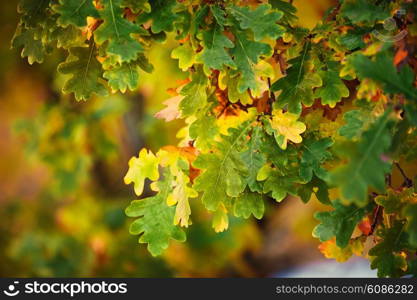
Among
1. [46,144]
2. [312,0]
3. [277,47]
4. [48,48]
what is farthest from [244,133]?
[46,144]

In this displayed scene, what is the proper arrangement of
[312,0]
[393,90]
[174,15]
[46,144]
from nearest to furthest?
[393,90]
[174,15]
[312,0]
[46,144]

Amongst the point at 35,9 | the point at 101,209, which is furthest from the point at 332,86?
the point at 101,209

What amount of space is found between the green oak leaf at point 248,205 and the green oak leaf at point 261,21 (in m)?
0.41

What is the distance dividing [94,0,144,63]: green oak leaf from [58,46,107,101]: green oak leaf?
0.15 m

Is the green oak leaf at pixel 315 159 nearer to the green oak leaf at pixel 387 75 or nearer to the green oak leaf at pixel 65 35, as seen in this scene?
the green oak leaf at pixel 387 75

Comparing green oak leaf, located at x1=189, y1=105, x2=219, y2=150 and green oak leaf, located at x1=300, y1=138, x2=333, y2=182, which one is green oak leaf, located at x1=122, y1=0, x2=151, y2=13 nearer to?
green oak leaf, located at x1=189, y1=105, x2=219, y2=150

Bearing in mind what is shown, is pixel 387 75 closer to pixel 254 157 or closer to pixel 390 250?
pixel 254 157

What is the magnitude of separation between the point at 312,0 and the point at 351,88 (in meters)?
1.20

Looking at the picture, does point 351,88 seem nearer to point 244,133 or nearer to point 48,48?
point 244,133

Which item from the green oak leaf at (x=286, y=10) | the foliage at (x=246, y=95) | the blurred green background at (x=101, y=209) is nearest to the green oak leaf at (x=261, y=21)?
the foliage at (x=246, y=95)

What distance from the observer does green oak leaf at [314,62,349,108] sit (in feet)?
4.92

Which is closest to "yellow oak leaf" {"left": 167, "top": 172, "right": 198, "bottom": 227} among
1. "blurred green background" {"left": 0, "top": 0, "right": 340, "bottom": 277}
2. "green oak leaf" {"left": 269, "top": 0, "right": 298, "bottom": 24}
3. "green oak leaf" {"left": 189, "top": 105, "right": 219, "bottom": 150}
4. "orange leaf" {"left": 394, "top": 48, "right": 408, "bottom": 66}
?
"green oak leaf" {"left": 189, "top": 105, "right": 219, "bottom": 150}

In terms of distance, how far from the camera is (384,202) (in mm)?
1491

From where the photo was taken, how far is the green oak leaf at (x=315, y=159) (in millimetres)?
1486
